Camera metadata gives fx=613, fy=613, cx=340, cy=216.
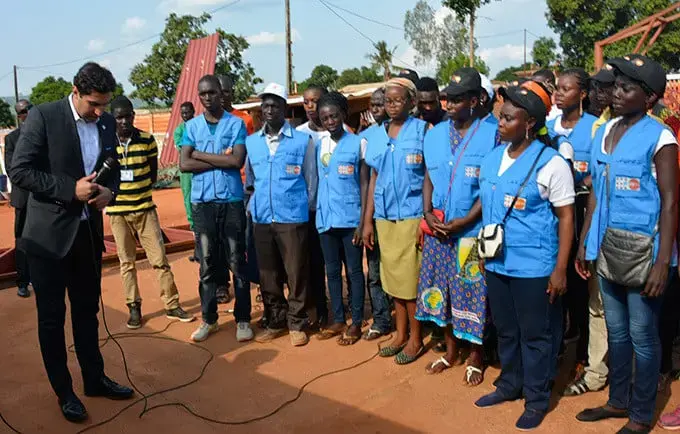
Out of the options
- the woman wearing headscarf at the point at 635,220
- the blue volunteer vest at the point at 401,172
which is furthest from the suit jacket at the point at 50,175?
the woman wearing headscarf at the point at 635,220

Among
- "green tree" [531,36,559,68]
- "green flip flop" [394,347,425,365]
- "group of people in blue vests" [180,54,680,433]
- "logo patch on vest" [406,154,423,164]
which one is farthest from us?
"green tree" [531,36,559,68]

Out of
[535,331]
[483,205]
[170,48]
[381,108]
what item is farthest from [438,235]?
[170,48]

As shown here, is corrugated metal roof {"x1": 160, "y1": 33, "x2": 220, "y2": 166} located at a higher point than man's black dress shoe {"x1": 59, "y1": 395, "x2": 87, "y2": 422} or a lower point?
higher

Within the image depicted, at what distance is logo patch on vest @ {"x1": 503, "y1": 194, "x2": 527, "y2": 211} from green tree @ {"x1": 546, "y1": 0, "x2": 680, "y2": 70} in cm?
2367

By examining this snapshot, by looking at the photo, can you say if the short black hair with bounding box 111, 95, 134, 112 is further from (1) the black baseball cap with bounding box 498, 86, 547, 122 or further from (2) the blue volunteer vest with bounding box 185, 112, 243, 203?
(1) the black baseball cap with bounding box 498, 86, 547, 122

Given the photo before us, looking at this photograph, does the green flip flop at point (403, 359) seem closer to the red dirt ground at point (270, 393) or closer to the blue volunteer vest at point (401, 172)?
the red dirt ground at point (270, 393)

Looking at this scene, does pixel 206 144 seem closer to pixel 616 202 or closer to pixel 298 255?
pixel 298 255

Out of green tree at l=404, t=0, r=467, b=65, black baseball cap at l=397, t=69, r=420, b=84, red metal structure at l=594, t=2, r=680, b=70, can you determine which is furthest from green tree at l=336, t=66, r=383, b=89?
black baseball cap at l=397, t=69, r=420, b=84

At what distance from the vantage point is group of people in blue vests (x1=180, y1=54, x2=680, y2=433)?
10.5 feet

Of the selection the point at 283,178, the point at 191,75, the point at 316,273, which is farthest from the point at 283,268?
the point at 191,75

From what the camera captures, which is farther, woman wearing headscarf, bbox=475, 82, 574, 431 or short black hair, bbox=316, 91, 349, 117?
short black hair, bbox=316, 91, 349, 117

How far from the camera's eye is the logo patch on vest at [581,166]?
4.14 m

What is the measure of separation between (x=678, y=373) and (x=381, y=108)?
2.95 m

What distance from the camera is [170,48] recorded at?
81.3ft
